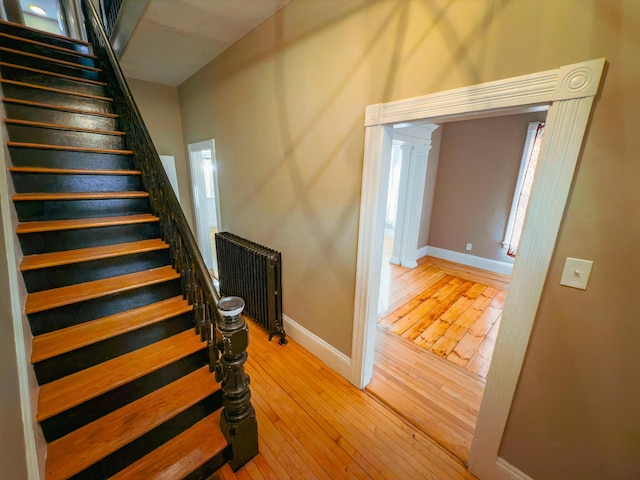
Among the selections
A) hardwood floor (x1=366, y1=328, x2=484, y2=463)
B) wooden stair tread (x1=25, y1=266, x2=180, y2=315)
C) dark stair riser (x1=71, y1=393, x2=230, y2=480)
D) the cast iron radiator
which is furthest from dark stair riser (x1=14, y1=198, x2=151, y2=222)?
hardwood floor (x1=366, y1=328, x2=484, y2=463)

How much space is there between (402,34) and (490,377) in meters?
1.87

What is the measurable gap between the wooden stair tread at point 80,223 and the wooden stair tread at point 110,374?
0.92m

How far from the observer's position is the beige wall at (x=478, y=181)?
3857 mm

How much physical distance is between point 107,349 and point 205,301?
628 millimetres

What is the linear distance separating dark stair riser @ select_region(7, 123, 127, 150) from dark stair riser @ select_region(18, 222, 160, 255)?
2.88 ft

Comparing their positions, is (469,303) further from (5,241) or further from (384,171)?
(5,241)

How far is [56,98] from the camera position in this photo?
2.17 m

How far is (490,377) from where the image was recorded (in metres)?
1.29

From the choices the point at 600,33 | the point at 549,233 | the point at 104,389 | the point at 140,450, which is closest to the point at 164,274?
the point at 104,389

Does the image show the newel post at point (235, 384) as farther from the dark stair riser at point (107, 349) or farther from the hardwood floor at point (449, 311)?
the hardwood floor at point (449, 311)

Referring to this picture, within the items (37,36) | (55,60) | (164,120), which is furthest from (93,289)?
(37,36)

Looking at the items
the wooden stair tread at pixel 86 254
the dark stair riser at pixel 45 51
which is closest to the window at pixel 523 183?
the wooden stair tread at pixel 86 254

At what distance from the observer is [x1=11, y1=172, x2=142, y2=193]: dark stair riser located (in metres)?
1.72

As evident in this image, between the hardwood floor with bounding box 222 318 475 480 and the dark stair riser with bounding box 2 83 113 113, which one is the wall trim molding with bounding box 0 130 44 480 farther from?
the dark stair riser with bounding box 2 83 113 113
